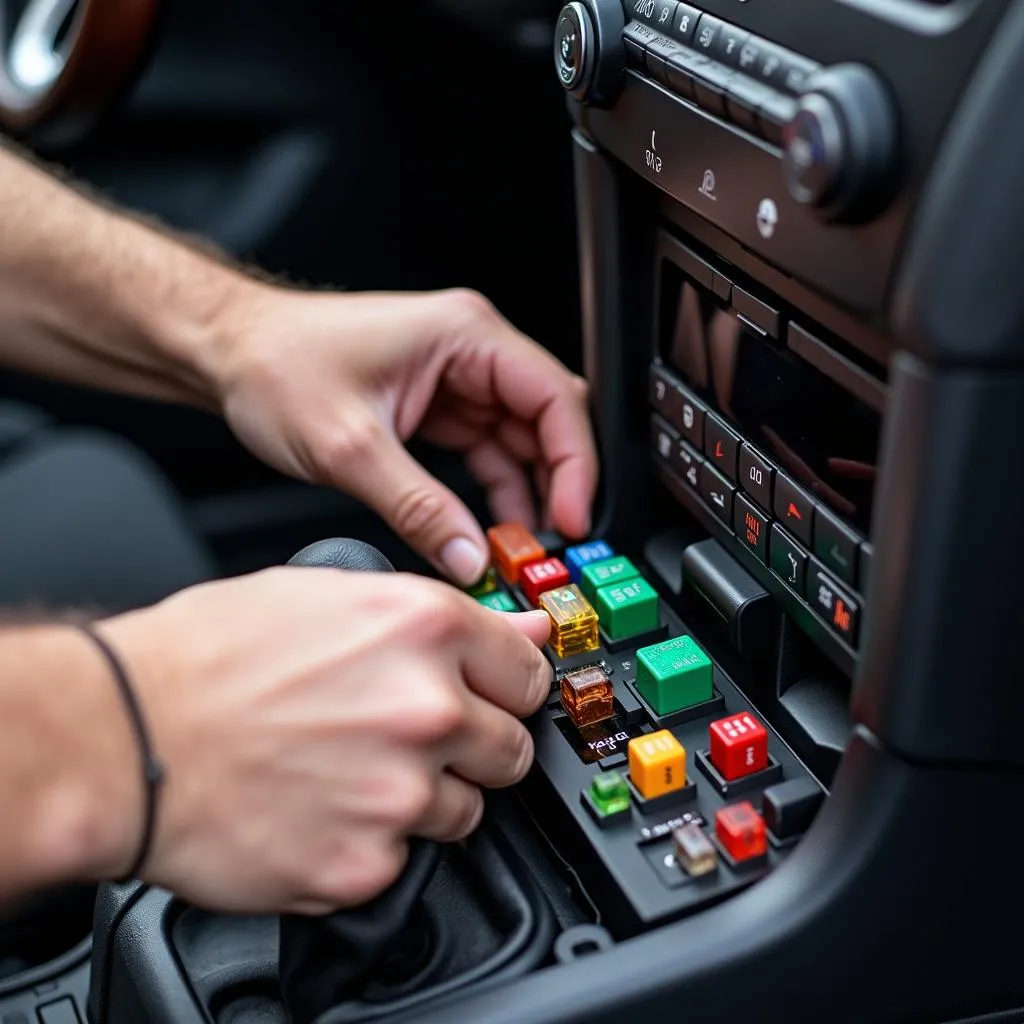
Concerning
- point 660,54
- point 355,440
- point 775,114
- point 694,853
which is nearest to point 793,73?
point 775,114

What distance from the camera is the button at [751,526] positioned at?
0.68 metres

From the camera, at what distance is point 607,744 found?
0.68 meters

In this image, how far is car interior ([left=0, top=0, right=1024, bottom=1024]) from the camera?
1.58 ft

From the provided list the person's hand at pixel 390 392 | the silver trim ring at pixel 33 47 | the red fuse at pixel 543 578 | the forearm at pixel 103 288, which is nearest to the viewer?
the red fuse at pixel 543 578

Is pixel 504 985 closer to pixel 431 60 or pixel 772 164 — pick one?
pixel 772 164

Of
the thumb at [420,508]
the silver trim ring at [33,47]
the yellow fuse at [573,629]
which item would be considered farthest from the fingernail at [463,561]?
the silver trim ring at [33,47]

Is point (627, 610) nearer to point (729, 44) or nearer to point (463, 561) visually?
point (463, 561)

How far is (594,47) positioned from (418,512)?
0.33 metres

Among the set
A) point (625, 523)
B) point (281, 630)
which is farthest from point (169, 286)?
point (281, 630)

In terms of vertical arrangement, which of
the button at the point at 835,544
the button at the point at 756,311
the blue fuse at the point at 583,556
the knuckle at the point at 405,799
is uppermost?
the button at the point at 756,311

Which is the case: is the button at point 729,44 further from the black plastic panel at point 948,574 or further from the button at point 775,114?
the black plastic panel at point 948,574

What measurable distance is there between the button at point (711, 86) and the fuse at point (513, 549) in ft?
1.00

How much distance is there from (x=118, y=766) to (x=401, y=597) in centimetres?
14

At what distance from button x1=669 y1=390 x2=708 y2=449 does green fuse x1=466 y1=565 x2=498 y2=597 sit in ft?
0.51
